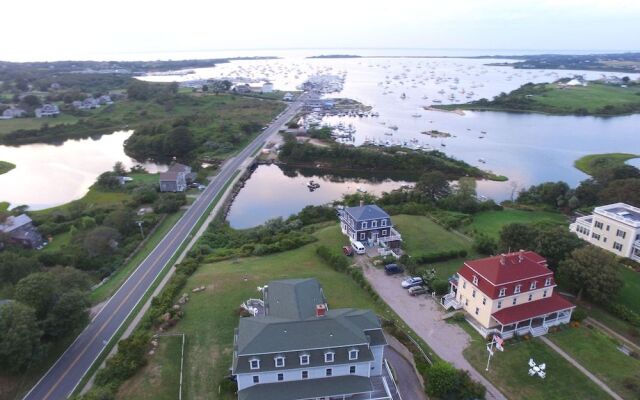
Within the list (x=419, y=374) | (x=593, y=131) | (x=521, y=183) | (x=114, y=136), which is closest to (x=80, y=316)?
(x=419, y=374)

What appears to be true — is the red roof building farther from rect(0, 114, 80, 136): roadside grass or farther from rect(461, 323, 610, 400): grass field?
rect(0, 114, 80, 136): roadside grass

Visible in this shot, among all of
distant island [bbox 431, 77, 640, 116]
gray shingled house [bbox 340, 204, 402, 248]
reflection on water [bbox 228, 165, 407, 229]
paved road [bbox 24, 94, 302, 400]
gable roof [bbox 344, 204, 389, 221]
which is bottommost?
reflection on water [bbox 228, 165, 407, 229]

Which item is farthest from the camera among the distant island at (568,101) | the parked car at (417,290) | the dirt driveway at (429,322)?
the distant island at (568,101)

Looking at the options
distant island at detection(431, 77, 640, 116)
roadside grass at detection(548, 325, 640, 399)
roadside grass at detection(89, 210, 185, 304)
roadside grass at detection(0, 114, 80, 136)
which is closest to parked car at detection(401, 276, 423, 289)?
roadside grass at detection(548, 325, 640, 399)

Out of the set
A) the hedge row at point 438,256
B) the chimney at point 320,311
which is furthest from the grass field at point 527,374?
the hedge row at point 438,256

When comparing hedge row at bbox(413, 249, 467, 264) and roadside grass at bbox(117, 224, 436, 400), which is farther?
hedge row at bbox(413, 249, 467, 264)

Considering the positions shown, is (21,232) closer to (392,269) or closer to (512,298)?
(392,269)

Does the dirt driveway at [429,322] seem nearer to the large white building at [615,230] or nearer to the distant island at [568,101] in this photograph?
the large white building at [615,230]
